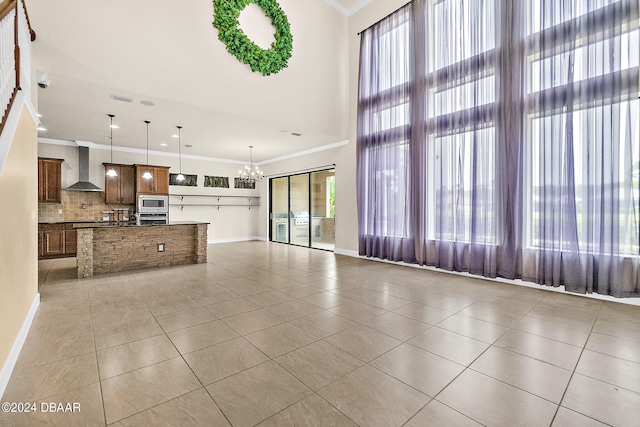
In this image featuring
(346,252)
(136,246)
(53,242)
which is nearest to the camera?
(136,246)

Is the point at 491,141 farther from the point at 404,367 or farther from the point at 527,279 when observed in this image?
the point at 404,367

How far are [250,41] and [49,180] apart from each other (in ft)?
20.8

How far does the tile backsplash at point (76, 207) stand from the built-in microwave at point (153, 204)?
791mm

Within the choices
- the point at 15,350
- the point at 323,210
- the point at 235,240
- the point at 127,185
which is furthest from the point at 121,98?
the point at 235,240

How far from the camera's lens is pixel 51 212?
24.5ft

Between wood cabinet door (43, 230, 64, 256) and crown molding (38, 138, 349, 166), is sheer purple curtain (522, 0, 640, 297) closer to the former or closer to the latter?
crown molding (38, 138, 349, 166)

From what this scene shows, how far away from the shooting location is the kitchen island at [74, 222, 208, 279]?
517 cm

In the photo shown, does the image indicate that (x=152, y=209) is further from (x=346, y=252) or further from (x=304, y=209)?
(x=346, y=252)

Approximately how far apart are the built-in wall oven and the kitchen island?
2138mm

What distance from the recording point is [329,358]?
91.7 inches

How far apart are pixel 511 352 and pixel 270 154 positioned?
8.42 m

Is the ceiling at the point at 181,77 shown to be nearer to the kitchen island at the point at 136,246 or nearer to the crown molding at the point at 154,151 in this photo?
the crown molding at the point at 154,151

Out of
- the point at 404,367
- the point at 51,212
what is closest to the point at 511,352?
the point at 404,367

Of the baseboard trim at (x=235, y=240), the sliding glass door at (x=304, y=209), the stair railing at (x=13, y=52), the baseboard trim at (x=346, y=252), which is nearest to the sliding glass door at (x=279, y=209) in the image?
the sliding glass door at (x=304, y=209)
